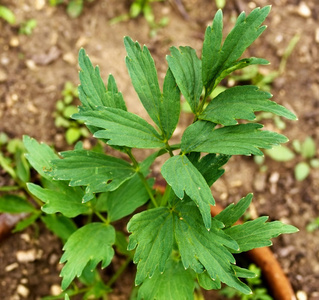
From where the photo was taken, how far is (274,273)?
163 centimetres

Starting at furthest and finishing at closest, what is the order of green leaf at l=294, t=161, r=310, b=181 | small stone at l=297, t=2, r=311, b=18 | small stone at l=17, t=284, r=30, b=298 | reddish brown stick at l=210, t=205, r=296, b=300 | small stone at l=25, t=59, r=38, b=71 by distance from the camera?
small stone at l=297, t=2, r=311, b=18, small stone at l=25, t=59, r=38, b=71, green leaf at l=294, t=161, r=310, b=181, small stone at l=17, t=284, r=30, b=298, reddish brown stick at l=210, t=205, r=296, b=300

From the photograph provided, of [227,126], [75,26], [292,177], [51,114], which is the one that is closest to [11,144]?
[51,114]

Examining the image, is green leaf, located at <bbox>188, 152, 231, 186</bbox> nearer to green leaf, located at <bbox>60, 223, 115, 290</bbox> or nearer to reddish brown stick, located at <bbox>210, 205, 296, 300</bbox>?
green leaf, located at <bbox>60, 223, 115, 290</bbox>

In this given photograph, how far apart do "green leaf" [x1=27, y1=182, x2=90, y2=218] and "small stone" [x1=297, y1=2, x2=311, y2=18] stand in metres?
1.86

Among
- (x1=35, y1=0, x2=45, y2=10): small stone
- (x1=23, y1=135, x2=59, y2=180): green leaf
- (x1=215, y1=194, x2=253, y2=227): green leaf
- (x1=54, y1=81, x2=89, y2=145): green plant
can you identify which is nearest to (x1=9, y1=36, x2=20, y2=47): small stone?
(x1=35, y1=0, x2=45, y2=10): small stone

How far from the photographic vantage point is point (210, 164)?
1188 mm

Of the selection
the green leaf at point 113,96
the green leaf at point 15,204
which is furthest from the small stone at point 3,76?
the green leaf at point 113,96

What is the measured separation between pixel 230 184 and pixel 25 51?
1.30m

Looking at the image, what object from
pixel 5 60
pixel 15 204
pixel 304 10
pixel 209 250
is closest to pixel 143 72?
pixel 209 250

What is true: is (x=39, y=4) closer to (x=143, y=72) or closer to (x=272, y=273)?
(x=143, y=72)

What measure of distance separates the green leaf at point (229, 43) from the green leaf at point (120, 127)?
221 millimetres

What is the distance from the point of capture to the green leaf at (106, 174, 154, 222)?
1375 millimetres

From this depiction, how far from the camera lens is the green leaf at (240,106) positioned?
1.08 meters

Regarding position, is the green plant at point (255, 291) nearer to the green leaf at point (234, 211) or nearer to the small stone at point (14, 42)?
the green leaf at point (234, 211)
